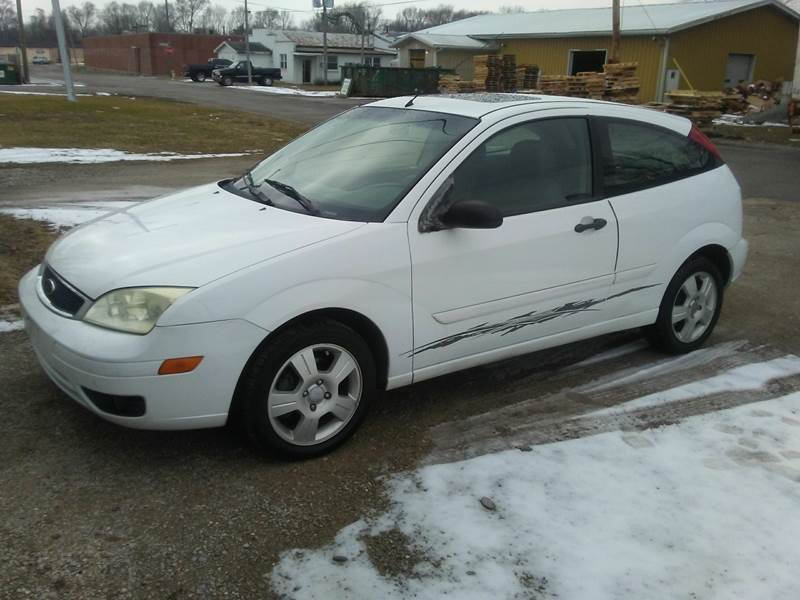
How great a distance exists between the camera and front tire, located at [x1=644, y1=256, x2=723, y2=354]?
15.5ft

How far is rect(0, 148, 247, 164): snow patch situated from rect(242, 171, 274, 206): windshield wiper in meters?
9.70

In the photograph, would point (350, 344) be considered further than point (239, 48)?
No

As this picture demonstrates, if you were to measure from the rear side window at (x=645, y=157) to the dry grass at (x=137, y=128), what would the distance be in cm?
1151

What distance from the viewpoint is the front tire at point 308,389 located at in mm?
3207

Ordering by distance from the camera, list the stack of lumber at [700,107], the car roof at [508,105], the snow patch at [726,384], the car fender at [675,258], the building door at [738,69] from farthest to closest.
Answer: the building door at [738,69]
the stack of lumber at [700,107]
the car fender at [675,258]
the snow patch at [726,384]
the car roof at [508,105]

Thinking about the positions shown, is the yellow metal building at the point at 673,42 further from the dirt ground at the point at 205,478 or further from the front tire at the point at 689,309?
the dirt ground at the point at 205,478

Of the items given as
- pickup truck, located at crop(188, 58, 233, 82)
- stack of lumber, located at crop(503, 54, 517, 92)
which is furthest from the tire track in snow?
pickup truck, located at crop(188, 58, 233, 82)

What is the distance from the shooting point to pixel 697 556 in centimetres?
287

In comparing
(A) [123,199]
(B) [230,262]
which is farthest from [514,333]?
(A) [123,199]

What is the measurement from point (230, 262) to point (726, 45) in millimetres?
36641

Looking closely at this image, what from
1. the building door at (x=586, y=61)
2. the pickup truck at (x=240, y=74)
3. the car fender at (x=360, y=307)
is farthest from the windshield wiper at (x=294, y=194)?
the pickup truck at (x=240, y=74)

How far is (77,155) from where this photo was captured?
1354 centimetres

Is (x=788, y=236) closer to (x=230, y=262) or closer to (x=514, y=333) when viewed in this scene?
(x=514, y=333)

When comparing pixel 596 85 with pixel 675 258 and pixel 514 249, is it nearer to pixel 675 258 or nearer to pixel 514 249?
pixel 675 258
